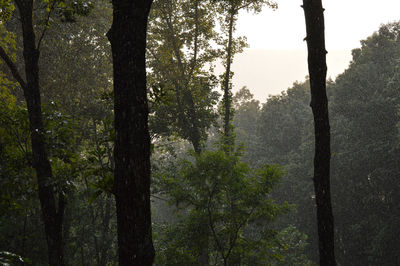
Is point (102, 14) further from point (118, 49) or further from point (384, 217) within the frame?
point (384, 217)

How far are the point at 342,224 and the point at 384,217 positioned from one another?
348cm

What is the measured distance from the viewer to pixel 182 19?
17.5 metres

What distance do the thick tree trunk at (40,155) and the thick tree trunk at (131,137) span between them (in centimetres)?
303

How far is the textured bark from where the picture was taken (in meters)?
6.18

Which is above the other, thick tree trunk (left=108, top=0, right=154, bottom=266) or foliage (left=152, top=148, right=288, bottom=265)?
thick tree trunk (left=108, top=0, right=154, bottom=266)

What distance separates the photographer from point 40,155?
6.40m

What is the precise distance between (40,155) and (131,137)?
3.51 metres

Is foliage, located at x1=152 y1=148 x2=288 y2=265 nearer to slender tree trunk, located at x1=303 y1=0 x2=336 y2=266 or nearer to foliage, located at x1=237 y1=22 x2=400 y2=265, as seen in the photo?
slender tree trunk, located at x1=303 y1=0 x2=336 y2=266

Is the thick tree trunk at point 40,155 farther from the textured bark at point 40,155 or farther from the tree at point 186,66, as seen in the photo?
the tree at point 186,66

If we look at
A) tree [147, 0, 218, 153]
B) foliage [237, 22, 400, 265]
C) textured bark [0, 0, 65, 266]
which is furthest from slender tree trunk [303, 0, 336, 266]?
foliage [237, 22, 400, 265]

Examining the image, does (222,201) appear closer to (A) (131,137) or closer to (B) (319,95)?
(B) (319,95)

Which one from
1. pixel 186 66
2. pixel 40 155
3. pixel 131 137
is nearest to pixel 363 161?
pixel 186 66

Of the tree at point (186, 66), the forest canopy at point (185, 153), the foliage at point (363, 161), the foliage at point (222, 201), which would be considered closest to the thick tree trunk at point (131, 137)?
the forest canopy at point (185, 153)

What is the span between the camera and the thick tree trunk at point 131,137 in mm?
3531
